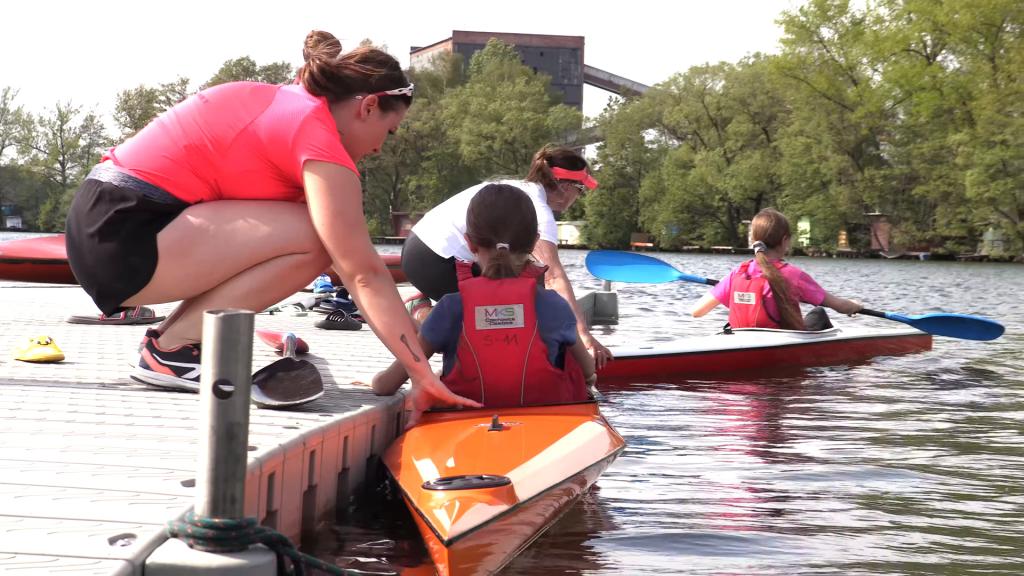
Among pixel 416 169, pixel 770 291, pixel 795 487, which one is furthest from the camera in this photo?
pixel 416 169

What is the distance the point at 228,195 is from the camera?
3643 mm

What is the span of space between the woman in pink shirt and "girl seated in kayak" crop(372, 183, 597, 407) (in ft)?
0.91

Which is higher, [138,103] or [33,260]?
[138,103]

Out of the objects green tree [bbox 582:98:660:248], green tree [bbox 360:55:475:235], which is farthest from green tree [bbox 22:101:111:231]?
green tree [bbox 582:98:660:248]

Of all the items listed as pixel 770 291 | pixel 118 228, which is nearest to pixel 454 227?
pixel 118 228

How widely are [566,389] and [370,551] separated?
0.93 m

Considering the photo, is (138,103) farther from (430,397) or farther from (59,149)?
(430,397)

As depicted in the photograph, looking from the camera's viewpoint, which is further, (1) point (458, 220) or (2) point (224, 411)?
(1) point (458, 220)

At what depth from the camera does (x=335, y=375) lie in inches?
183

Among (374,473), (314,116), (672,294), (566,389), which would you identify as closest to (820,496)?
(566,389)

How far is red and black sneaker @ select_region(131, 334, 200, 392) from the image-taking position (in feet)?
12.3

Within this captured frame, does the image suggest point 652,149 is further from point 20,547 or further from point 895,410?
point 20,547

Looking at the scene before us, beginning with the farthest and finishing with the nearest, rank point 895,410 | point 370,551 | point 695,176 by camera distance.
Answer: point 695,176
point 895,410
point 370,551

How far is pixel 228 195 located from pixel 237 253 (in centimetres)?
22
